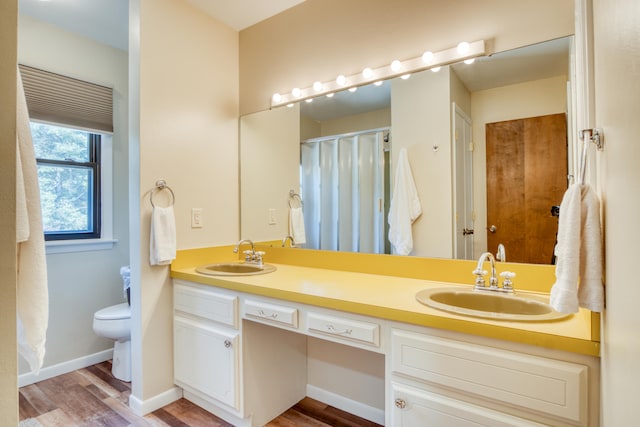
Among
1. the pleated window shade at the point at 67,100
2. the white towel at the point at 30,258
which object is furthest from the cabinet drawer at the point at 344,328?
the pleated window shade at the point at 67,100

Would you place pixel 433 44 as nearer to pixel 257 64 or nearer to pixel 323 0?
pixel 323 0

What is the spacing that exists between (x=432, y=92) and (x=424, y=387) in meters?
1.38

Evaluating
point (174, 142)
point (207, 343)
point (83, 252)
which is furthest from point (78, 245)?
point (207, 343)

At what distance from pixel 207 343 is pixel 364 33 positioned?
6.55 ft

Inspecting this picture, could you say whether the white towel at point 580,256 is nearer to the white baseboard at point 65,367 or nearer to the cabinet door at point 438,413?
the cabinet door at point 438,413

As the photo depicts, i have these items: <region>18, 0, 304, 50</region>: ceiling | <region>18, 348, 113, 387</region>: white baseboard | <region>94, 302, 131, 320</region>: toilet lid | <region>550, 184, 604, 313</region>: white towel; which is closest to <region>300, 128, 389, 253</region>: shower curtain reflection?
<region>18, 0, 304, 50</region>: ceiling

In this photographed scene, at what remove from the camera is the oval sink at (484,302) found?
1.23 m

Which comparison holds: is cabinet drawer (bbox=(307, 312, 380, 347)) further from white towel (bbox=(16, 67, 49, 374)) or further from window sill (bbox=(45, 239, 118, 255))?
window sill (bbox=(45, 239, 118, 255))

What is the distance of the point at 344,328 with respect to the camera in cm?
138

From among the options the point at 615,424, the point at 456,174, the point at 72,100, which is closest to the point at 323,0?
the point at 456,174

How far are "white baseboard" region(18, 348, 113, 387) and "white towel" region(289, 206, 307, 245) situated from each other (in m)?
1.82

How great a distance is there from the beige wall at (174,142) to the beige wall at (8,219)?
4.57ft

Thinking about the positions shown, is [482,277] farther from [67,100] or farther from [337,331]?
[67,100]

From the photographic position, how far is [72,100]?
246cm
